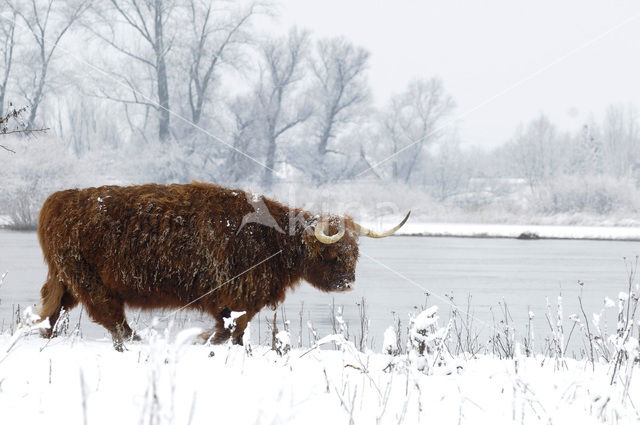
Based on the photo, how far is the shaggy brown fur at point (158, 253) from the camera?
5258 mm

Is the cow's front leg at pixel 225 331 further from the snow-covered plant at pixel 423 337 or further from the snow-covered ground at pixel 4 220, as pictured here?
the snow-covered ground at pixel 4 220

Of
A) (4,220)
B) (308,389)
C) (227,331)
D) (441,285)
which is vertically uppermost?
(4,220)

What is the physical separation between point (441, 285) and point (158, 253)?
9.86 metres

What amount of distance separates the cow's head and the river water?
317 mm

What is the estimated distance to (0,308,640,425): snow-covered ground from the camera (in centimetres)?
273

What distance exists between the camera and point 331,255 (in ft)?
20.4

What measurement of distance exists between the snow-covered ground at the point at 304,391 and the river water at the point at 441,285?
1.84 m

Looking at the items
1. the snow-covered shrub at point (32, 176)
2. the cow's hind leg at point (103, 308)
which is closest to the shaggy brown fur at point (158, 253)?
the cow's hind leg at point (103, 308)

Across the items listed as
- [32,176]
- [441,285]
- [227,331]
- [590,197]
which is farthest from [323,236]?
[590,197]

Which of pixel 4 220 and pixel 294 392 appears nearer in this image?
pixel 294 392

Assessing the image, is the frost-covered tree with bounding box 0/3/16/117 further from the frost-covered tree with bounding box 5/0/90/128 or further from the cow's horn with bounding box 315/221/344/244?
the cow's horn with bounding box 315/221/344/244

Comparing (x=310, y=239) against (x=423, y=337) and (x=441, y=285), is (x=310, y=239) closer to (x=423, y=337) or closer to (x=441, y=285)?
(x=423, y=337)

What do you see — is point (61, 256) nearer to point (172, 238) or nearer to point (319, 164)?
point (172, 238)

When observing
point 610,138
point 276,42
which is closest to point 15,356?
point 276,42
